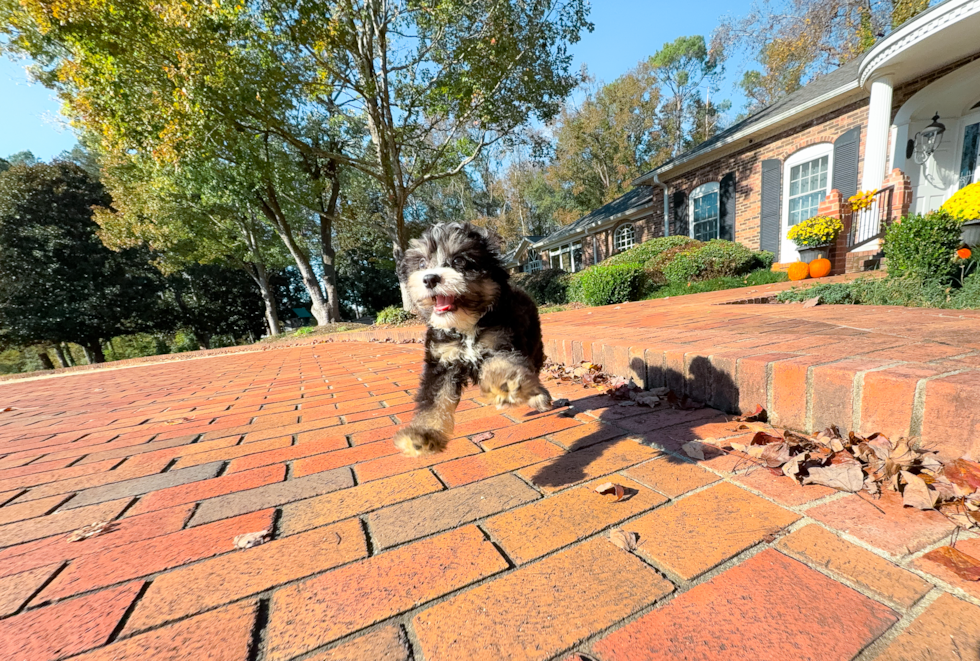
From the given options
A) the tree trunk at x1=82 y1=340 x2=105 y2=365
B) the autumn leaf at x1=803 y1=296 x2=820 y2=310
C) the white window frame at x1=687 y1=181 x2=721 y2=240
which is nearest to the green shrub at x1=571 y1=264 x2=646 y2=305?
the autumn leaf at x1=803 y1=296 x2=820 y2=310

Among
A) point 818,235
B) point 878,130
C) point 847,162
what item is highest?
point 878,130

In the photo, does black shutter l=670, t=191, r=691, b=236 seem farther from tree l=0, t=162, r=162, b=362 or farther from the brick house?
tree l=0, t=162, r=162, b=362

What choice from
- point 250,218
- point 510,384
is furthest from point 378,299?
point 510,384

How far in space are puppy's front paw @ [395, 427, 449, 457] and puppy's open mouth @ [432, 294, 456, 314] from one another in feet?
2.13

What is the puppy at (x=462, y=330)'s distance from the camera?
2148 mm

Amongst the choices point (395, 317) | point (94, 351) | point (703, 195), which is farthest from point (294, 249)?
point (94, 351)

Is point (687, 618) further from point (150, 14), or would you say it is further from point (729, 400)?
point (150, 14)

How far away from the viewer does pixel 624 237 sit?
1988 cm

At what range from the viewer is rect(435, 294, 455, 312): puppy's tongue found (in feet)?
7.05

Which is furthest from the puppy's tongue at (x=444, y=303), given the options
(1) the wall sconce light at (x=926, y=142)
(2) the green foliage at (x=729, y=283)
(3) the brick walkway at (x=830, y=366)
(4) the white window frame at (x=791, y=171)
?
(1) the wall sconce light at (x=926, y=142)

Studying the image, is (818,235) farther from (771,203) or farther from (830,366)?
(830,366)

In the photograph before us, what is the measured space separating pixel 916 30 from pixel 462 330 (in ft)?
37.4

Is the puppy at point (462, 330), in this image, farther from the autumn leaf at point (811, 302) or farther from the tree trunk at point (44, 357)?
the tree trunk at point (44, 357)

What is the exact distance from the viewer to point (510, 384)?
2.16m
